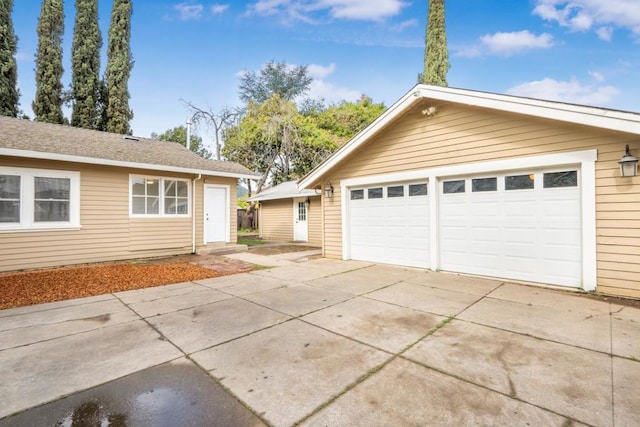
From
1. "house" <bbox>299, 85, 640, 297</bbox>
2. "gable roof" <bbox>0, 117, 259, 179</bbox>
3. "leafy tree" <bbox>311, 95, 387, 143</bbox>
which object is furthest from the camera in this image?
"leafy tree" <bbox>311, 95, 387, 143</bbox>

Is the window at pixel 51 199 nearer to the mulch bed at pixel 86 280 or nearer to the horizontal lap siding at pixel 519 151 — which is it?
A: the mulch bed at pixel 86 280

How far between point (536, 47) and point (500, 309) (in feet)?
48.9

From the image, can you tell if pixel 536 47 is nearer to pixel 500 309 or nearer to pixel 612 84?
pixel 612 84

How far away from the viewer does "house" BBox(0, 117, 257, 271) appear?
22.4 ft

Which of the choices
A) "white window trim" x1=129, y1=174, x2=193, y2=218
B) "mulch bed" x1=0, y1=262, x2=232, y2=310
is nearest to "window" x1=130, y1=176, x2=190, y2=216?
"white window trim" x1=129, y1=174, x2=193, y2=218

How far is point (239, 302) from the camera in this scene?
444cm

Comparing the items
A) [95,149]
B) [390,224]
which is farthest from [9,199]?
[390,224]

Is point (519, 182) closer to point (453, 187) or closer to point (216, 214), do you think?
point (453, 187)

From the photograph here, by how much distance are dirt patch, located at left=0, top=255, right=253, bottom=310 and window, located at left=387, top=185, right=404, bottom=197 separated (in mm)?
3989

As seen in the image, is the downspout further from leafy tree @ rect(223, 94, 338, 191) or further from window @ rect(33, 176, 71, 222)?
leafy tree @ rect(223, 94, 338, 191)

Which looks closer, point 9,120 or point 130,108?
point 9,120

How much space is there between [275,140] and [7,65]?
14.3 m

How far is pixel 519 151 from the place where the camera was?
5359mm

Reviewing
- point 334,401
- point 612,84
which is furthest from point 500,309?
point 612,84
